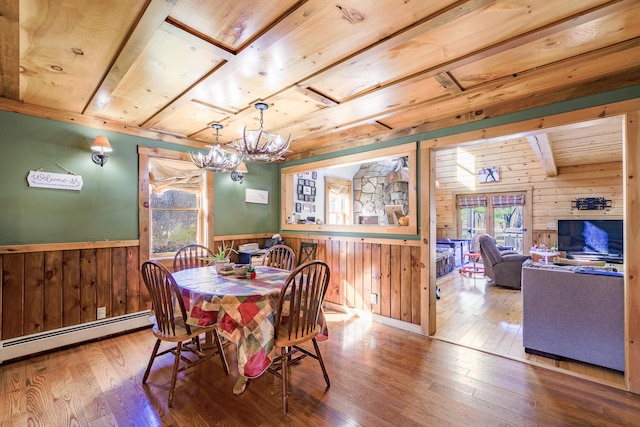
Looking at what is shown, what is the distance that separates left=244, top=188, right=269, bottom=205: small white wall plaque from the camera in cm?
455

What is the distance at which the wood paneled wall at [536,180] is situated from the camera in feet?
19.7

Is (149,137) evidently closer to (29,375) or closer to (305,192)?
(29,375)

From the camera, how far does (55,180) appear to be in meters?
2.88

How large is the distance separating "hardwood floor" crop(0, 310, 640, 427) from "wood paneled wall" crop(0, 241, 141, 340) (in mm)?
362

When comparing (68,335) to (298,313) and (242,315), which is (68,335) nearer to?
(242,315)

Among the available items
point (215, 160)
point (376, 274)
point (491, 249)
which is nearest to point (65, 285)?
point (215, 160)

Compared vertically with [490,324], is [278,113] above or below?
above

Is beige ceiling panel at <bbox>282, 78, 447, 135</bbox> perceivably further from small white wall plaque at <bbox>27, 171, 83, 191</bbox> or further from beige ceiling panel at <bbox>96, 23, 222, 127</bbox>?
small white wall plaque at <bbox>27, 171, 83, 191</bbox>

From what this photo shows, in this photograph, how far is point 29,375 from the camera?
7.86ft

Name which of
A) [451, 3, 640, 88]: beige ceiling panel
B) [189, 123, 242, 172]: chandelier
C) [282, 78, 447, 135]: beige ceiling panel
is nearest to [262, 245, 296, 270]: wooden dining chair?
[189, 123, 242, 172]: chandelier

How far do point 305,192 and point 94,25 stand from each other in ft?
15.3

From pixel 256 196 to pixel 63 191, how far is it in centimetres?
236

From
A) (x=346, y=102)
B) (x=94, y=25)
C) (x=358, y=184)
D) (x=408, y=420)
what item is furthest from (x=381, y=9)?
(x=358, y=184)

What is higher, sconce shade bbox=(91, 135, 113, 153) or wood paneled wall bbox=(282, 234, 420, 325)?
sconce shade bbox=(91, 135, 113, 153)
